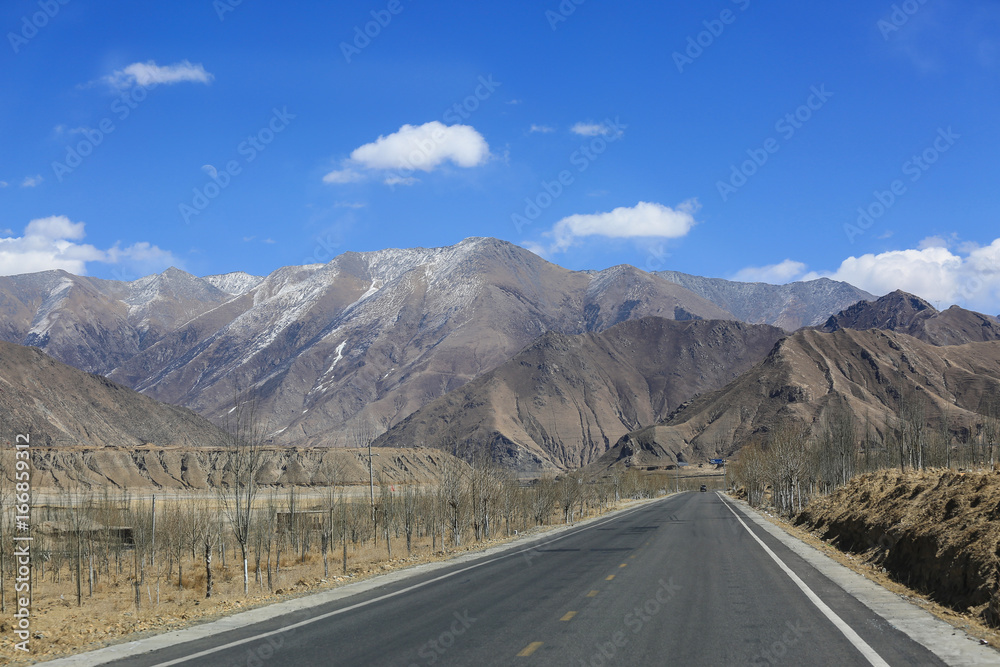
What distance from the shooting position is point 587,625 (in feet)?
44.4

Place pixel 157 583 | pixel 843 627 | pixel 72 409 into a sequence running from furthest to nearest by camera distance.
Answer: pixel 72 409 → pixel 157 583 → pixel 843 627

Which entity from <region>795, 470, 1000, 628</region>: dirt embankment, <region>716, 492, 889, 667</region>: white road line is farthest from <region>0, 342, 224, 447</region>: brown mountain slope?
<region>716, 492, 889, 667</region>: white road line

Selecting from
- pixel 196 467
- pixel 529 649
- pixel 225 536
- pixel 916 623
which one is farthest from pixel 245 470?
pixel 196 467

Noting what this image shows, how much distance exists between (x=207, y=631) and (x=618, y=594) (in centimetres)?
853

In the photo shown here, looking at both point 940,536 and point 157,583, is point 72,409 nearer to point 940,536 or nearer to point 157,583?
point 157,583

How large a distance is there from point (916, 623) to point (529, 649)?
6962 millimetres

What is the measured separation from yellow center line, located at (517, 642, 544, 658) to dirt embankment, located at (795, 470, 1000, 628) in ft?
25.3

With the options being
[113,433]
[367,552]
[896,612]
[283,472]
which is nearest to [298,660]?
[896,612]

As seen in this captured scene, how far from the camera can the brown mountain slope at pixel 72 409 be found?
137 m

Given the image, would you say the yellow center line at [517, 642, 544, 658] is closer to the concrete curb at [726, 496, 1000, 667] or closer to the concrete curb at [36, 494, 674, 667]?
the concrete curb at [726, 496, 1000, 667]

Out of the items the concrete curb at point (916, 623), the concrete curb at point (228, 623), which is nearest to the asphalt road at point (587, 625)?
the concrete curb at point (916, 623)

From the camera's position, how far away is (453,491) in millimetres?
42125

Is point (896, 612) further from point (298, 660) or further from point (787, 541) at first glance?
point (787, 541)

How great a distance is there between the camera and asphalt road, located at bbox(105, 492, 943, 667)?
11.2 metres
